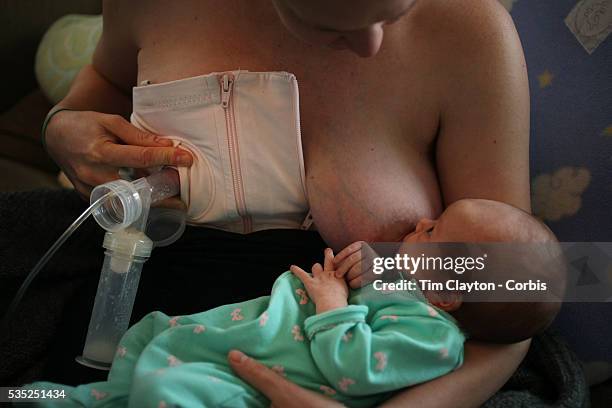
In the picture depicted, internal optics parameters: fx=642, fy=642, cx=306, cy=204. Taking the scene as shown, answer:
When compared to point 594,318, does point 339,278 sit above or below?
above

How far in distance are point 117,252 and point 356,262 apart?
14.8 inches

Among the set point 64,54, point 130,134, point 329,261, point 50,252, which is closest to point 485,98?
point 329,261

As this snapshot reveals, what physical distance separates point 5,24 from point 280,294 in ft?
4.18

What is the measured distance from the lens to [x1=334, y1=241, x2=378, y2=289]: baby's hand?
1001mm

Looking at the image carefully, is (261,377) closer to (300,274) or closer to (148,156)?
(300,274)

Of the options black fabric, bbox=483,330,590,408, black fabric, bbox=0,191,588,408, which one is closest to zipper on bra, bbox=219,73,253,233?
black fabric, bbox=0,191,588,408

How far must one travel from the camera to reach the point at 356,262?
3.28ft

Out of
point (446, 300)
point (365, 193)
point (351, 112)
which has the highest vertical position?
point (351, 112)

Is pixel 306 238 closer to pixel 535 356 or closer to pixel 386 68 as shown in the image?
pixel 386 68

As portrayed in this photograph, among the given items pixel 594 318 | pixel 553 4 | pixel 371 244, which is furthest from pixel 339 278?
pixel 553 4

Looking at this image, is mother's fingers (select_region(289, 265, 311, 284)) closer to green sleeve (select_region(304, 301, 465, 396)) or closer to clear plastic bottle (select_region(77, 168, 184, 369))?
green sleeve (select_region(304, 301, 465, 396))

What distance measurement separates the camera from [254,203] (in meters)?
1.07

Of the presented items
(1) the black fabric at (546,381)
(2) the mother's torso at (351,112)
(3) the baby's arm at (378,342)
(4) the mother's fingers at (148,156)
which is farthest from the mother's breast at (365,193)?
(1) the black fabric at (546,381)

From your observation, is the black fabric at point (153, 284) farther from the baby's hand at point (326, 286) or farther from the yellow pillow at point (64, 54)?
the yellow pillow at point (64, 54)
